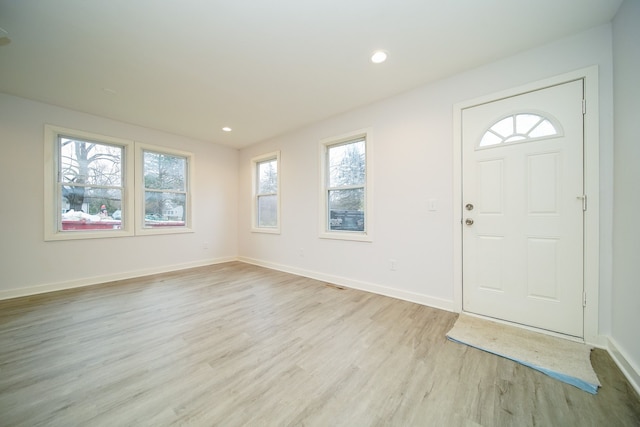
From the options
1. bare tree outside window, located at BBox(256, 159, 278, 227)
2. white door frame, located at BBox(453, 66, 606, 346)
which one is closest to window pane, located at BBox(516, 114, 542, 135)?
white door frame, located at BBox(453, 66, 606, 346)

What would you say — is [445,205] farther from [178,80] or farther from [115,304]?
[115,304]

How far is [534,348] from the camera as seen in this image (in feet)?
5.98

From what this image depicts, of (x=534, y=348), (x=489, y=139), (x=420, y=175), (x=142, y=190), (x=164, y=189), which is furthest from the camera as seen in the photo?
(x=164, y=189)

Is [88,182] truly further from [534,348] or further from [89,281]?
[534,348]

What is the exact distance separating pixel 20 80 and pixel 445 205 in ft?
16.2

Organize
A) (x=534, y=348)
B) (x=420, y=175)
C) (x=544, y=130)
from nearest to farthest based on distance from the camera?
(x=534, y=348) < (x=544, y=130) < (x=420, y=175)

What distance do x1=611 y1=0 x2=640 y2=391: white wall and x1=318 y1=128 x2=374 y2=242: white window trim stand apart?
2.08 meters

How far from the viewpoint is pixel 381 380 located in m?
1.50

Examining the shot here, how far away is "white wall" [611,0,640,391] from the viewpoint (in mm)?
1512

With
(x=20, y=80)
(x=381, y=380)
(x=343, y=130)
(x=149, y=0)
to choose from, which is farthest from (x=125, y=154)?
(x=381, y=380)

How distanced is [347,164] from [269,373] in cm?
282

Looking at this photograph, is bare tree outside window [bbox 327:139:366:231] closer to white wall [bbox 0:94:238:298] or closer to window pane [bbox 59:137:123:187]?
white wall [bbox 0:94:238:298]

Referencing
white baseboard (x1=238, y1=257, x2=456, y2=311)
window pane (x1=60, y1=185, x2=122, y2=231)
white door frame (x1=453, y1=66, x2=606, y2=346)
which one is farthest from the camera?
window pane (x1=60, y1=185, x2=122, y2=231)

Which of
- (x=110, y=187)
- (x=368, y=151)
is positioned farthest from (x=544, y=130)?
(x=110, y=187)
